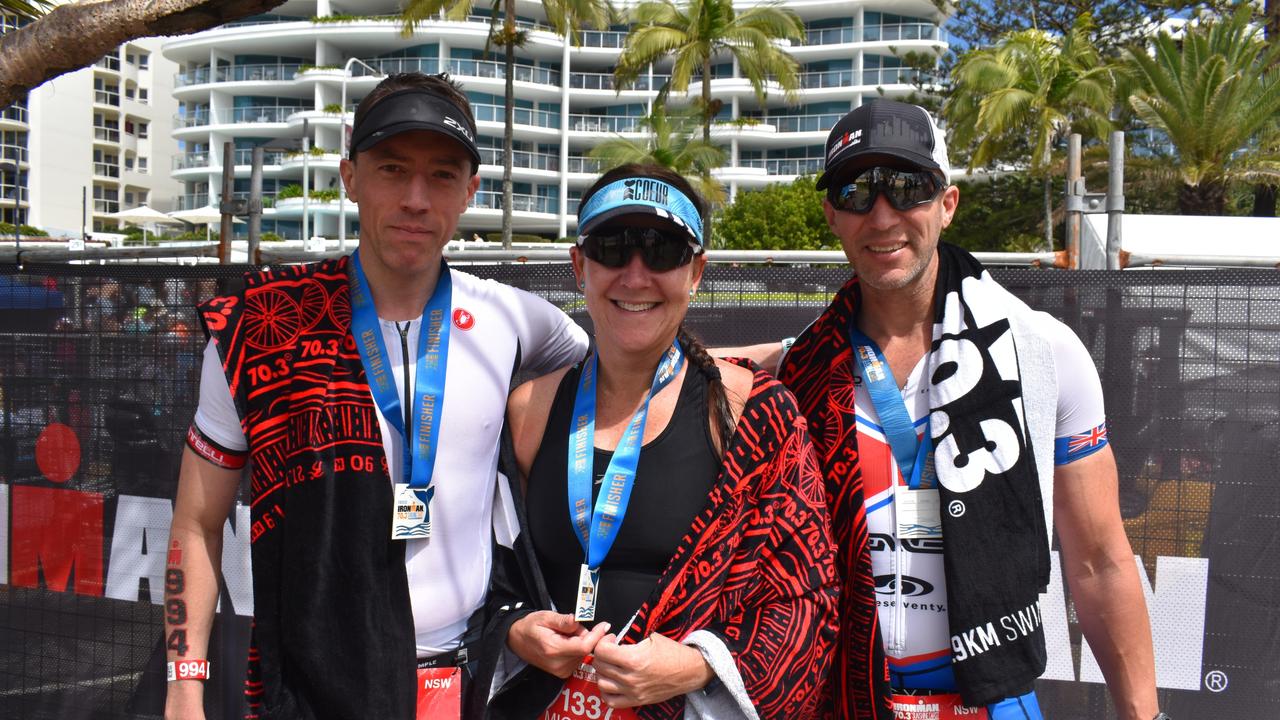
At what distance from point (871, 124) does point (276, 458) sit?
1.62m

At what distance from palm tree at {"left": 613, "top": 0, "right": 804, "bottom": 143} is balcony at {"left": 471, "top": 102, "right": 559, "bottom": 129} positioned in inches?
1076

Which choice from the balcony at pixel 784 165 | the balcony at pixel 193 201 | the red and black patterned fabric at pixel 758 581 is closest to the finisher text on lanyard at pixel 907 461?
the red and black patterned fabric at pixel 758 581

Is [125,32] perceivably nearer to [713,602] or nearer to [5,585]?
[5,585]

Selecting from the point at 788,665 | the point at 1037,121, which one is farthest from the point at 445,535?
the point at 1037,121

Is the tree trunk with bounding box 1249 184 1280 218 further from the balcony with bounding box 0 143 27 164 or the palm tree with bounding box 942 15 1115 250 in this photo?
the balcony with bounding box 0 143 27 164

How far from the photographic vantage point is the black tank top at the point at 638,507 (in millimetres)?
2062

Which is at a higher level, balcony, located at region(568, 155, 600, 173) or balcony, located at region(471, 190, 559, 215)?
balcony, located at region(568, 155, 600, 173)

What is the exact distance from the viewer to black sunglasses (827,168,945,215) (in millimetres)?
2303

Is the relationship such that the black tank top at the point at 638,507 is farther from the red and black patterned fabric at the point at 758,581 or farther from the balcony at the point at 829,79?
the balcony at the point at 829,79

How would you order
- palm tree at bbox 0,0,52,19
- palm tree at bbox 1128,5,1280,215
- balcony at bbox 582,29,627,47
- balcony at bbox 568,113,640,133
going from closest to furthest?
palm tree at bbox 0,0,52,19 < palm tree at bbox 1128,5,1280,215 < balcony at bbox 568,113,640,133 < balcony at bbox 582,29,627,47

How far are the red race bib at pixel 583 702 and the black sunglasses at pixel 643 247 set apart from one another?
885 millimetres

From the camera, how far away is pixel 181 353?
3982 millimetres

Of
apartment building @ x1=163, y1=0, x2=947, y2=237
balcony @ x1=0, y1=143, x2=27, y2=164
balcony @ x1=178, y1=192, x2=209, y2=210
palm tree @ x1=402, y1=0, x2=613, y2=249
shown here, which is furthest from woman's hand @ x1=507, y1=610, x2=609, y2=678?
balcony @ x1=0, y1=143, x2=27, y2=164

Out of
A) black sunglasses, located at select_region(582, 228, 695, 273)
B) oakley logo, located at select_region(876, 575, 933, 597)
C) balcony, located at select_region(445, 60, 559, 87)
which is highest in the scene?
balcony, located at select_region(445, 60, 559, 87)
